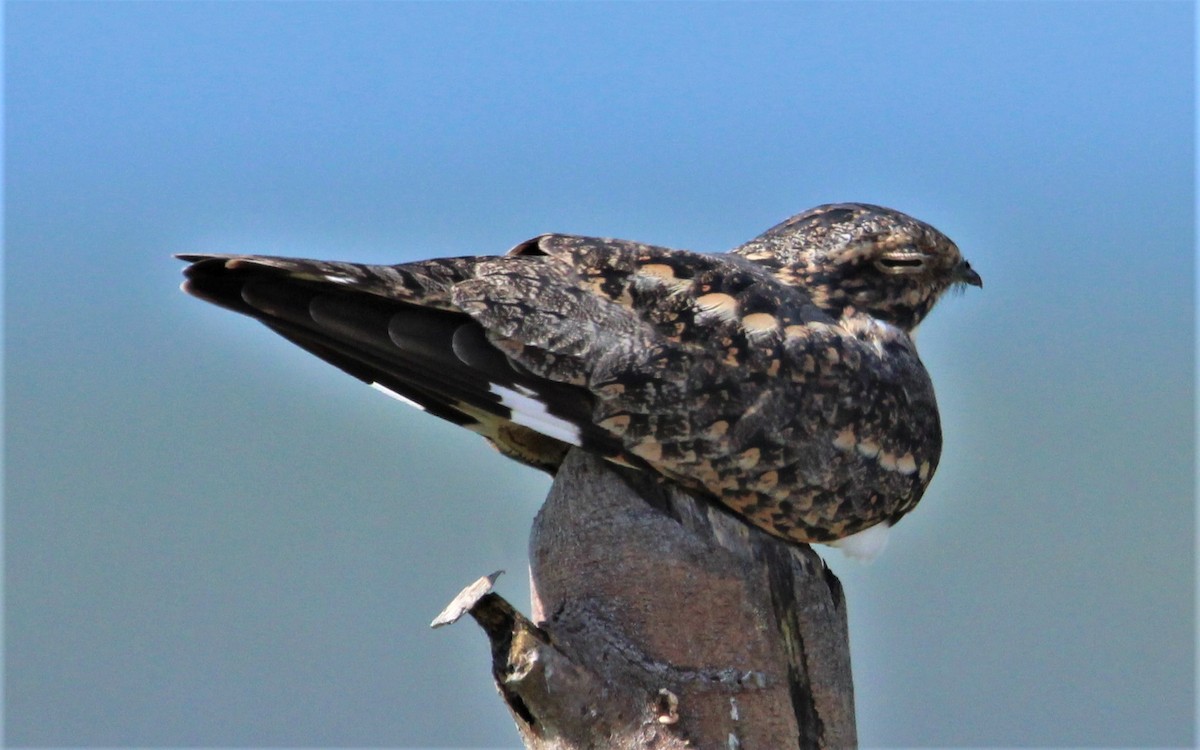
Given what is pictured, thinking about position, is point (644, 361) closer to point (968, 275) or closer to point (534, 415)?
point (534, 415)

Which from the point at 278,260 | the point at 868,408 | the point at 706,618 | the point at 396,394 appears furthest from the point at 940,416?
the point at 278,260

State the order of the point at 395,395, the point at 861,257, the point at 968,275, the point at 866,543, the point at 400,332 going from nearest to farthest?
the point at 400,332 < the point at 395,395 < the point at 866,543 < the point at 861,257 < the point at 968,275

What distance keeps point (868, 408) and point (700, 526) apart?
1.59 feet

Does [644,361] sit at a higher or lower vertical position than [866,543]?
higher

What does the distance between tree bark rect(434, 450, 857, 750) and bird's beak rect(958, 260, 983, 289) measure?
1.07 metres

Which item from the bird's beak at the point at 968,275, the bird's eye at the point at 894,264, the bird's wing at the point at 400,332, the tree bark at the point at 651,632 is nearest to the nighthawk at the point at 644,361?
the bird's wing at the point at 400,332

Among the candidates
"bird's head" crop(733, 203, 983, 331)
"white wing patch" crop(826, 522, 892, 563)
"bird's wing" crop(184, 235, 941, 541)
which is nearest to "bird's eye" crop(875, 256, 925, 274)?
"bird's head" crop(733, 203, 983, 331)

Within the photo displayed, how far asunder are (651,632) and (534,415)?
57 centimetres

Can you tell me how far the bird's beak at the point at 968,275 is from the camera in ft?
11.9

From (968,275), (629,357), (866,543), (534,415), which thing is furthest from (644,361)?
(968,275)

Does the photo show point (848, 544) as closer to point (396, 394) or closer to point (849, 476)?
point (849, 476)

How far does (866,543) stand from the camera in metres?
3.22

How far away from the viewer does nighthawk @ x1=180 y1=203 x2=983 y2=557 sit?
2781 mm

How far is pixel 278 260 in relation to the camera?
8.69 feet
